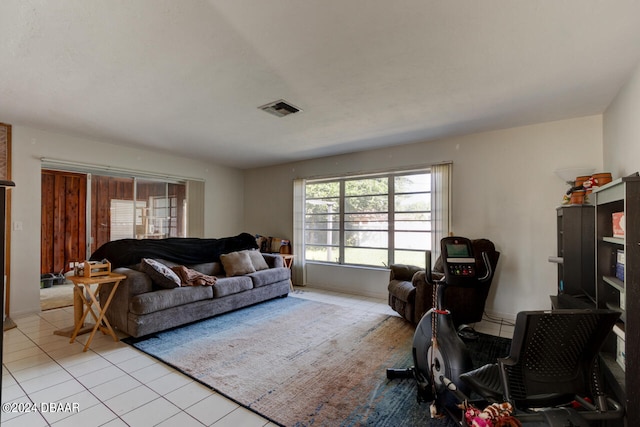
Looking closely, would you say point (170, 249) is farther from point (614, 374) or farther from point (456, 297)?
point (614, 374)

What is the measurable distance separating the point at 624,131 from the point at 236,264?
4585 millimetres

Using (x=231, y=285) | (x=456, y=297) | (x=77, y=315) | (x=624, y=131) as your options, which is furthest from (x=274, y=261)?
(x=624, y=131)

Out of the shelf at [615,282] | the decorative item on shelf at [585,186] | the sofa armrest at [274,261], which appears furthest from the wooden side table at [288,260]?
the shelf at [615,282]

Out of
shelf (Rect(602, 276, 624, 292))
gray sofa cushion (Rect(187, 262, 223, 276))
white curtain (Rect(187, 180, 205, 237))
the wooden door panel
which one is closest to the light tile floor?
gray sofa cushion (Rect(187, 262, 223, 276))

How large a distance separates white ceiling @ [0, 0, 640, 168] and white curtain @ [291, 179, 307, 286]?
2042 millimetres

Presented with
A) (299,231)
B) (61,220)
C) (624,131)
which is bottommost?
(299,231)

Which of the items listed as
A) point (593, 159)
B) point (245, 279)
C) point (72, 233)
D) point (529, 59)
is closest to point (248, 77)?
point (529, 59)

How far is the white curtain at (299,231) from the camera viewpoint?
18.6 ft

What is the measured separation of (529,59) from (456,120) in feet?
4.33

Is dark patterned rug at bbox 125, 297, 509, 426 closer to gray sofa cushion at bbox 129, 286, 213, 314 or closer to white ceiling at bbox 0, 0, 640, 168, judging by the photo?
gray sofa cushion at bbox 129, 286, 213, 314

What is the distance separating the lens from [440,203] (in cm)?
418

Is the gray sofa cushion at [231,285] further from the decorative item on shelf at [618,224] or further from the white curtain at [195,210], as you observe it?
the decorative item on shelf at [618,224]

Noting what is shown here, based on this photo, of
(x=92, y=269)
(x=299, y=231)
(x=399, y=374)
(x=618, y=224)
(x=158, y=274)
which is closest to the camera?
(x=618, y=224)

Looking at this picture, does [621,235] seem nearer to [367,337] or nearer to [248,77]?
[367,337]
